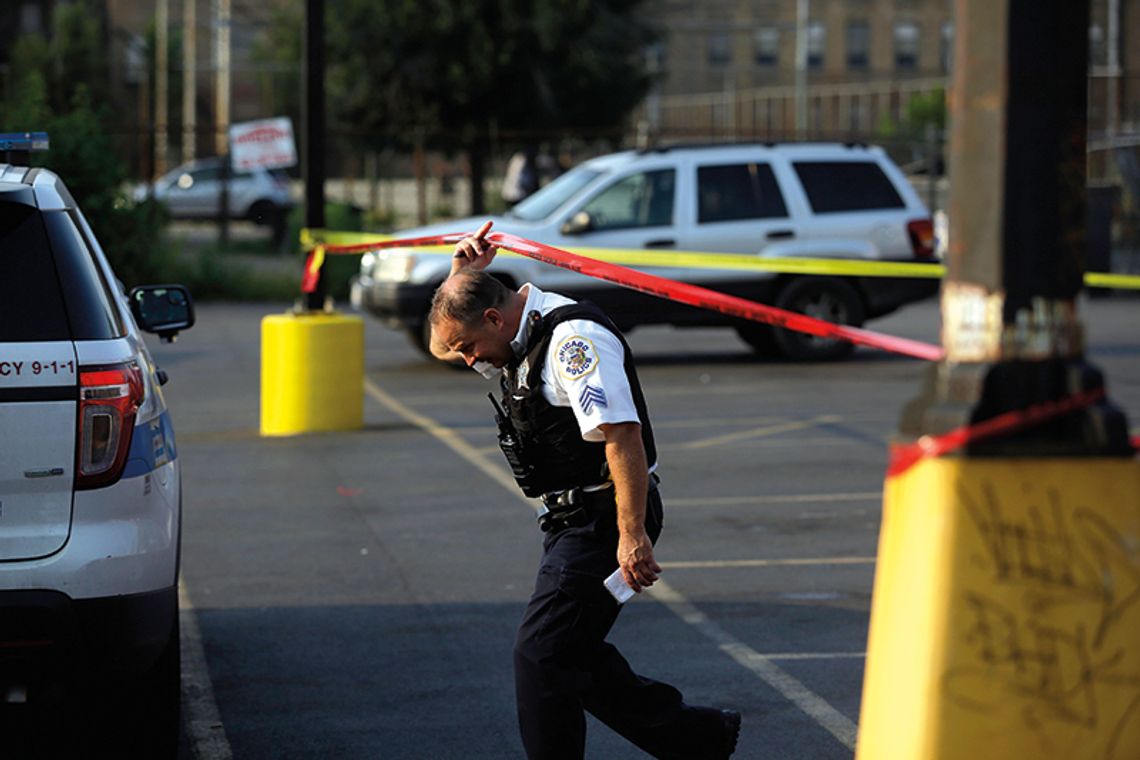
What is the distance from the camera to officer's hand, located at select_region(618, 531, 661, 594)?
14.5 ft

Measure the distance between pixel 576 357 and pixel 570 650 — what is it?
720 millimetres

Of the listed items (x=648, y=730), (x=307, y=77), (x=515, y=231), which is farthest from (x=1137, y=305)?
(x=648, y=730)

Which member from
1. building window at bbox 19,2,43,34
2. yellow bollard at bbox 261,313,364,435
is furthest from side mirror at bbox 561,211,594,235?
building window at bbox 19,2,43,34

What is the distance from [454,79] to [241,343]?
1887cm

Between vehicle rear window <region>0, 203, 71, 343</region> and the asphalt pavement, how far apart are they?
1546 mm

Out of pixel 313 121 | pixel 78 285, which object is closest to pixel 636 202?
pixel 313 121

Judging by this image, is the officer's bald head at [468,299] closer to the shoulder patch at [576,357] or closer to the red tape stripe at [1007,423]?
the shoulder patch at [576,357]

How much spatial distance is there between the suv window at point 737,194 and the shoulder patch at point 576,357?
12855 millimetres

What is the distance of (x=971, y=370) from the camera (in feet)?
10.6

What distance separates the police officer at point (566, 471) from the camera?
441 centimetres

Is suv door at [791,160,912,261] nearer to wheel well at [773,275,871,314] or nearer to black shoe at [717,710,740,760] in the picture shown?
wheel well at [773,275,871,314]

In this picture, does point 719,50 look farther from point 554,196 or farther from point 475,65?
point 554,196

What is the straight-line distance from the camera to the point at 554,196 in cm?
1736

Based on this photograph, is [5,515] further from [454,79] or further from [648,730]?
[454,79]
